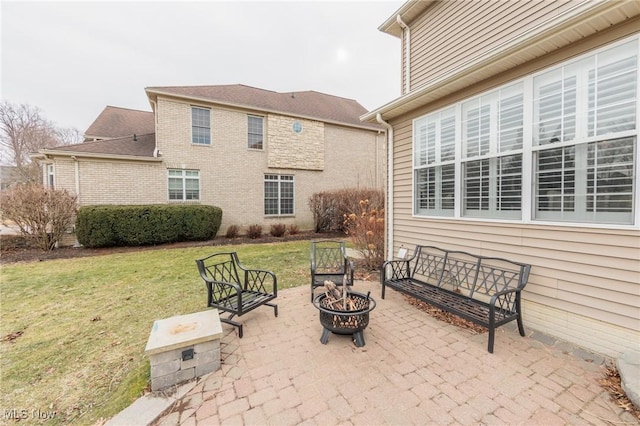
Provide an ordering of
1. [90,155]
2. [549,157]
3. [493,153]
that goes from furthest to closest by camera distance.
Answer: [90,155] → [493,153] → [549,157]

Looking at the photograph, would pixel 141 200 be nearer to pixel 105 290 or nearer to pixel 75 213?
pixel 75 213

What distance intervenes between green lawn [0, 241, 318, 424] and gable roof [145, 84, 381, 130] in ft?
25.0

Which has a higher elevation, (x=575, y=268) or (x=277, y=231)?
(x=575, y=268)

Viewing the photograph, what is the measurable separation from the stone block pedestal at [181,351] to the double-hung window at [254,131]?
11.2 meters

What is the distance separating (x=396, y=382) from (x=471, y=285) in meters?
2.37

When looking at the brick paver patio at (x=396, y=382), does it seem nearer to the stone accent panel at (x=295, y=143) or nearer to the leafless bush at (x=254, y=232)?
the leafless bush at (x=254, y=232)

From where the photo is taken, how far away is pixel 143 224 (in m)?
9.35

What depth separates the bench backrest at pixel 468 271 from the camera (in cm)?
344

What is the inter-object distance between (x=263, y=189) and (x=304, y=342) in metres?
10.6

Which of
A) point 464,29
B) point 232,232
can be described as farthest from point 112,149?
point 464,29

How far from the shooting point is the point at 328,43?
1538 cm

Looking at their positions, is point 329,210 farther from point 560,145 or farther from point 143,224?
point 560,145

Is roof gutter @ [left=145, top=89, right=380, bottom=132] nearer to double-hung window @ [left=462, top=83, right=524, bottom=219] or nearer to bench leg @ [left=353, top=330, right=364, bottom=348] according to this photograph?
double-hung window @ [left=462, top=83, right=524, bottom=219]

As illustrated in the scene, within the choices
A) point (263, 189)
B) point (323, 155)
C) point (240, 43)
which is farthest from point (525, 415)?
point (240, 43)
